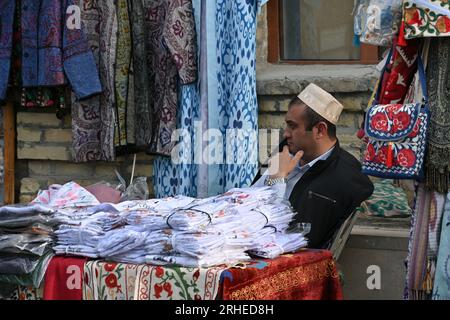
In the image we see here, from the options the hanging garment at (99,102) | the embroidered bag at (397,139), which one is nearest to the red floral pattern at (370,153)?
the embroidered bag at (397,139)

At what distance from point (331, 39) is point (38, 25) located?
1.93 m

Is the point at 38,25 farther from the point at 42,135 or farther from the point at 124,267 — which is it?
the point at 124,267

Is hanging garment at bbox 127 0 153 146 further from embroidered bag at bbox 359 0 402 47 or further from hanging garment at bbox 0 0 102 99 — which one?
embroidered bag at bbox 359 0 402 47

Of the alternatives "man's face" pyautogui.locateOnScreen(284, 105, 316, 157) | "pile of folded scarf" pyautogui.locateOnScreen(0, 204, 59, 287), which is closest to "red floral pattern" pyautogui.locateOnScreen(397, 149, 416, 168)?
"man's face" pyautogui.locateOnScreen(284, 105, 316, 157)

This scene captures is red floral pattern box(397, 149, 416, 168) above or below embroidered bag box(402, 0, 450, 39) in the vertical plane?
below

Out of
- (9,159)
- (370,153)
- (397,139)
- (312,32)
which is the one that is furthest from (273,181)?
(9,159)

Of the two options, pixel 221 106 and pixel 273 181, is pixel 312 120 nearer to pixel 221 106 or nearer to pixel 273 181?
pixel 273 181

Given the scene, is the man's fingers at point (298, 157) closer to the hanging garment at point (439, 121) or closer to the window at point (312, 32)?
the hanging garment at point (439, 121)

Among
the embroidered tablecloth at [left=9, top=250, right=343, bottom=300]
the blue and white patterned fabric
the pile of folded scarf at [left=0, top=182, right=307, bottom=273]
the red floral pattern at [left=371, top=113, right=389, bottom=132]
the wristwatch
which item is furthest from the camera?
the blue and white patterned fabric

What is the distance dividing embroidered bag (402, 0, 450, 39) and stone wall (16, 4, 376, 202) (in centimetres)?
187

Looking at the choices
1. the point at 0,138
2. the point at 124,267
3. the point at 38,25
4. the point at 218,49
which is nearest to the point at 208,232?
the point at 124,267

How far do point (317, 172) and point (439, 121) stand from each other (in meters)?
0.88

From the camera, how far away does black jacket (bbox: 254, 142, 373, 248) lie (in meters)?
4.82

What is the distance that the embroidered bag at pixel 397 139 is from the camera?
4270 mm
